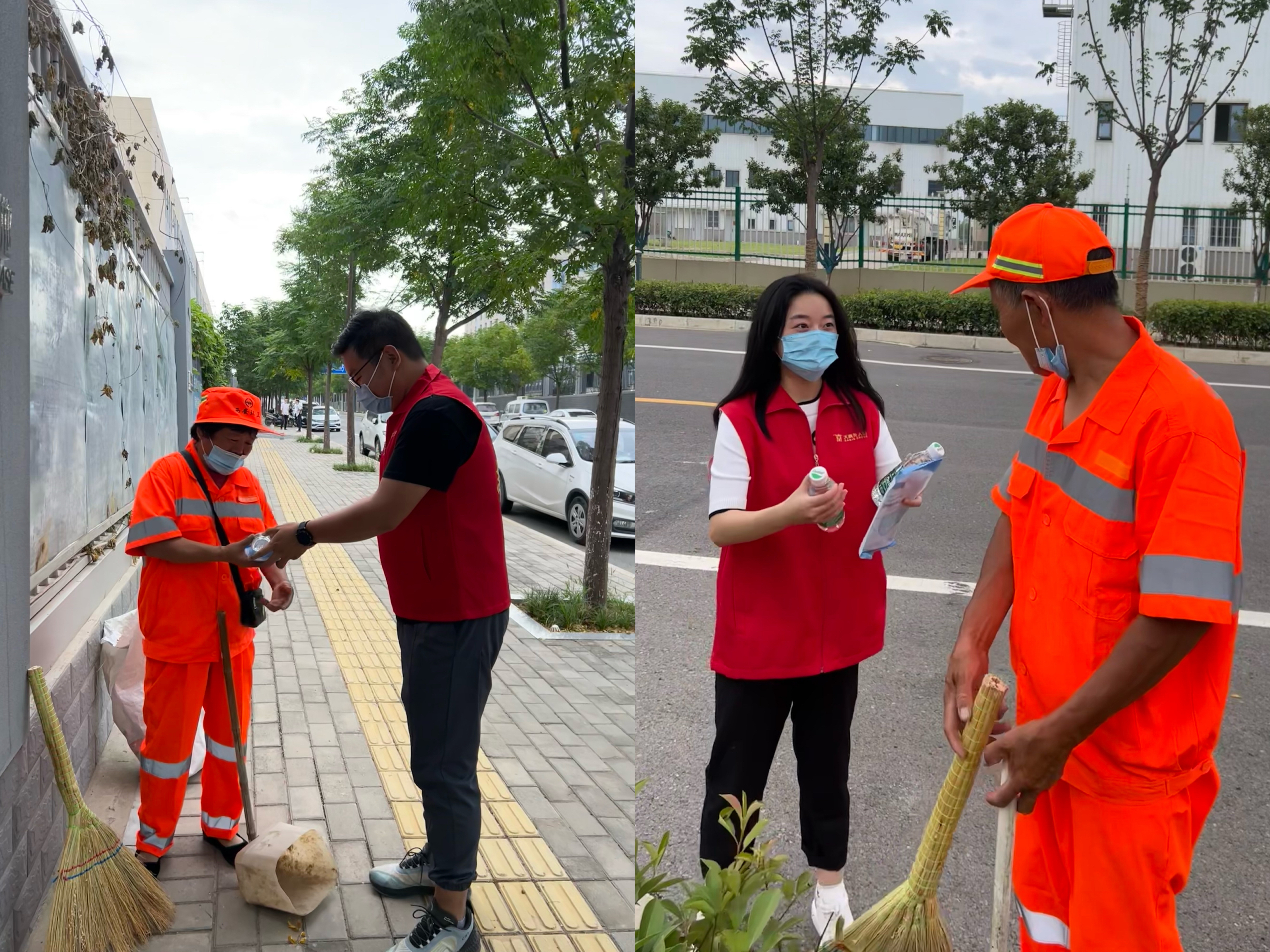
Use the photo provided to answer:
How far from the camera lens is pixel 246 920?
346 cm

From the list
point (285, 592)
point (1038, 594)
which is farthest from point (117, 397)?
point (1038, 594)

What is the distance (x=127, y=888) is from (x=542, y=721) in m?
2.83

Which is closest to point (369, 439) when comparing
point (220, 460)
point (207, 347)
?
point (207, 347)

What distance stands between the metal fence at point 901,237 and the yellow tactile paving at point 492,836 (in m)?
15.0

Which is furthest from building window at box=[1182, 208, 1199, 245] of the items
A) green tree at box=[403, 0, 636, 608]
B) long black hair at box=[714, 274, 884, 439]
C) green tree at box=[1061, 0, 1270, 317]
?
long black hair at box=[714, 274, 884, 439]

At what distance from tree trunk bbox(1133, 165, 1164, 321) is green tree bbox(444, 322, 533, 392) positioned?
19.4m

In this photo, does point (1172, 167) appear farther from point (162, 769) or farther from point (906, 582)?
point (162, 769)

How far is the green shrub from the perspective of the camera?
1609 centimetres

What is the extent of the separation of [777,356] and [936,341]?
599 inches

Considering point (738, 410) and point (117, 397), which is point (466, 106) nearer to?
point (117, 397)

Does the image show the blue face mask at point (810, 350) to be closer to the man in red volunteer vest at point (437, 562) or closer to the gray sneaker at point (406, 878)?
the man in red volunteer vest at point (437, 562)

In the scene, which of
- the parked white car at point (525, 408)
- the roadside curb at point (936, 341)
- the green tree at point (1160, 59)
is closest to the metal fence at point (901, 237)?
the green tree at point (1160, 59)

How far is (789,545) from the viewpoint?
105 inches

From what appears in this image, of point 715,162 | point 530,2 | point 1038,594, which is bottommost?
point 1038,594
